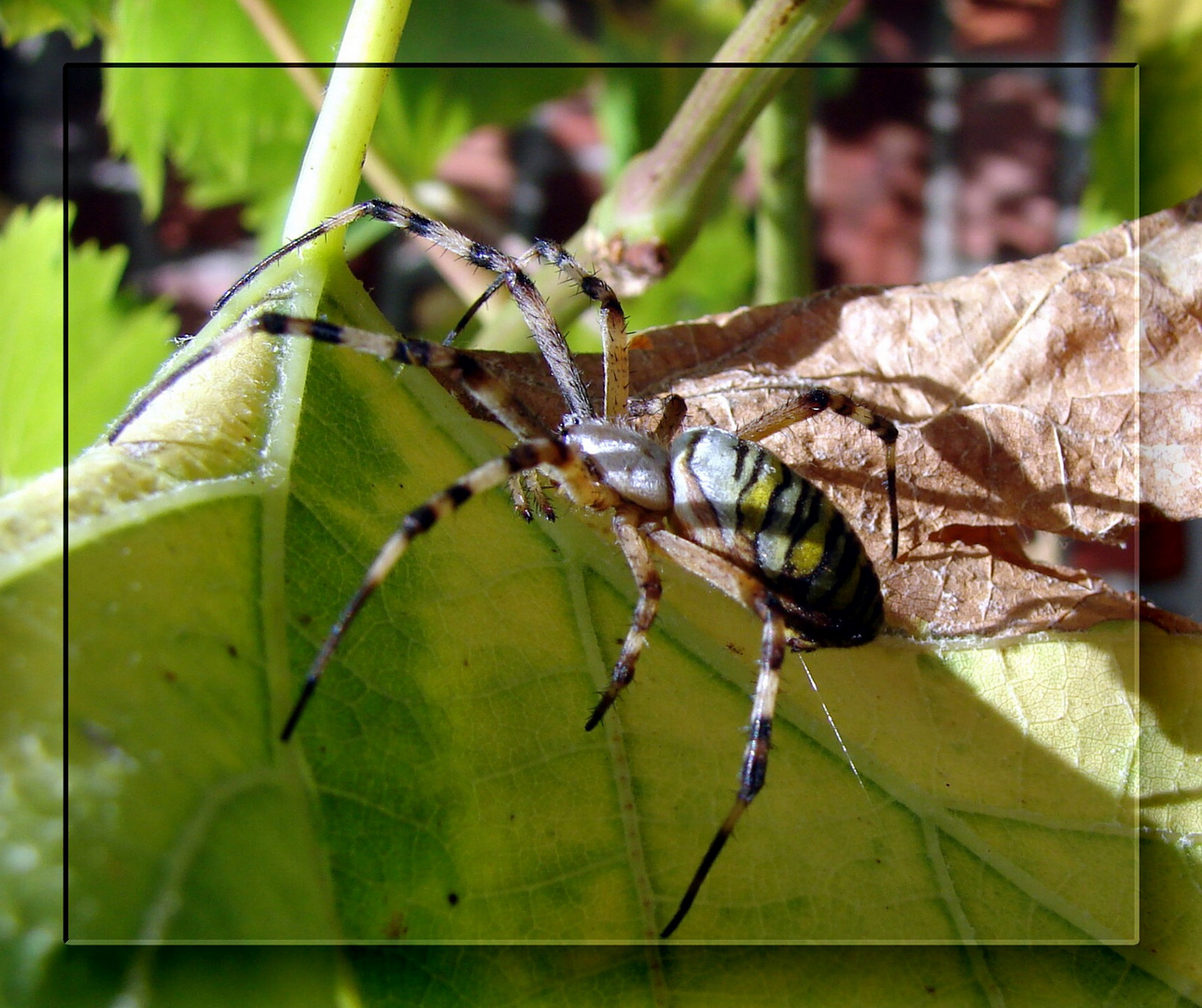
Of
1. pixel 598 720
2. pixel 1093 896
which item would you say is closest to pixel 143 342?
pixel 598 720

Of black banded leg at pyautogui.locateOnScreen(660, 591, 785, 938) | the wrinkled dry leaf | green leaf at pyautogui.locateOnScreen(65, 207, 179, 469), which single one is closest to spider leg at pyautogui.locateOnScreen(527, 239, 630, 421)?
the wrinkled dry leaf

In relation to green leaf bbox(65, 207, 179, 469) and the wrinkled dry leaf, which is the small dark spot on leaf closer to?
the wrinkled dry leaf

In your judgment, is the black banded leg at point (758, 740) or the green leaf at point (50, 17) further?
the green leaf at point (50, 17)

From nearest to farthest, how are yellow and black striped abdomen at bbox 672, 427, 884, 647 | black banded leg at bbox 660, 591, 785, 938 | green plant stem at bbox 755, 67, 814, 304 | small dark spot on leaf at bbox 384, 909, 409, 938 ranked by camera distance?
1. small dark spot on leaf at bbox 384, 909, 409, 938
2. black banded leg at bbox 660, 591, 785, 938
3. yellow and black striped abdomen at bbox 672, 427, 884, 647
4. green plant stem at bbox 755, 67, 814, 304

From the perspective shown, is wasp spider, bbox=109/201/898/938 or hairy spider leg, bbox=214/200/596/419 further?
hairy spider leg, bbox=214/200/596/419

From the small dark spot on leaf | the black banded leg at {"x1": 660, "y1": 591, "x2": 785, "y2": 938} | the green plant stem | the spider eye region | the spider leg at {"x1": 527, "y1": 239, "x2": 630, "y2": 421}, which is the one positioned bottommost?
the small dark spot on leaf

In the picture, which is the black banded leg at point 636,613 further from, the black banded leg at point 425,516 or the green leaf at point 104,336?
the green leaf at point 104,336

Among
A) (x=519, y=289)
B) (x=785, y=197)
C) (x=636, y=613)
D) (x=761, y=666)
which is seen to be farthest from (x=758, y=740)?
(x=785, y=197)

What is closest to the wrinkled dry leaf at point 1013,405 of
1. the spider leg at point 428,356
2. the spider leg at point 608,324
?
the spider leg at point 608,324
